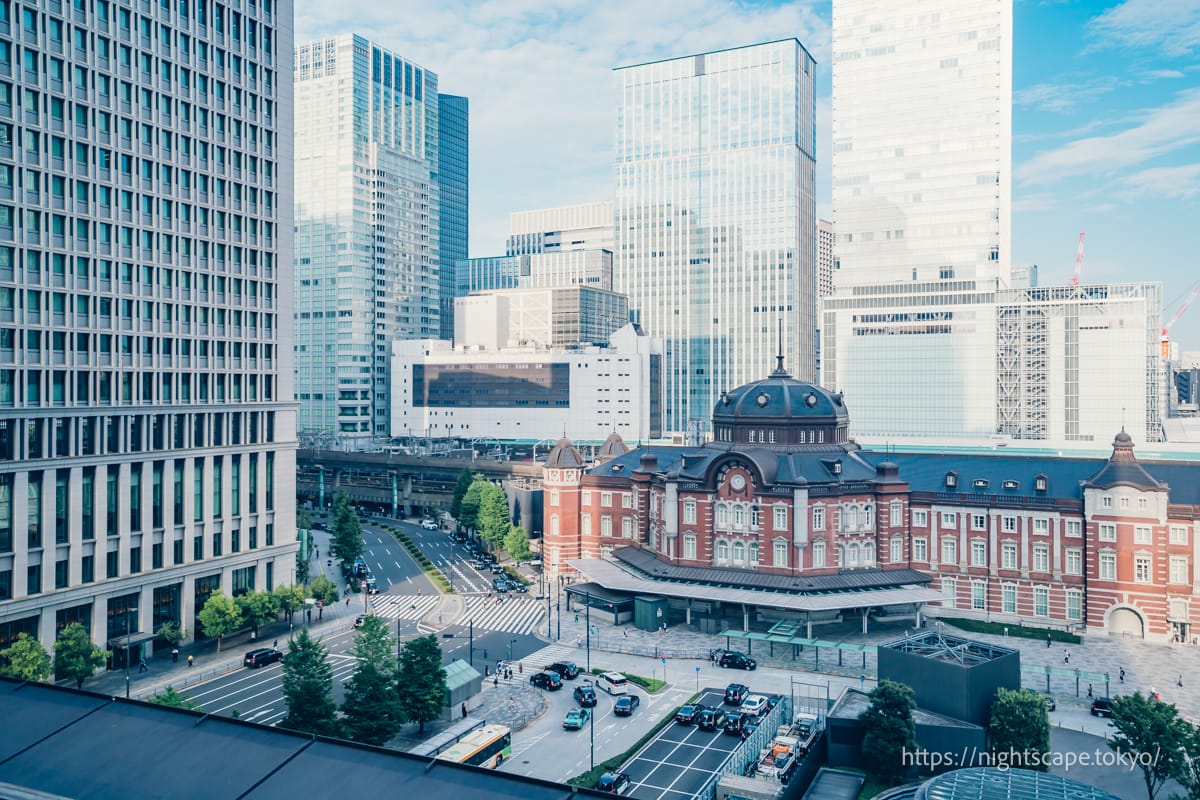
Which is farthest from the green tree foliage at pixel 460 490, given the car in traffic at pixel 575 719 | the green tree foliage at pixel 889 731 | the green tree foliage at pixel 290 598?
the green tree foliage at pixel 889 731

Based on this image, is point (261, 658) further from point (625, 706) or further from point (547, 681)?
point (625, 706)

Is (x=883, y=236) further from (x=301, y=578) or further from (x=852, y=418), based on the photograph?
(x=301, y=578)

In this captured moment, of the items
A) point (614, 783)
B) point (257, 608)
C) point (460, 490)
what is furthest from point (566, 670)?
point (460, 490)

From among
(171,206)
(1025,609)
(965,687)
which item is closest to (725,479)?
(1025,609)

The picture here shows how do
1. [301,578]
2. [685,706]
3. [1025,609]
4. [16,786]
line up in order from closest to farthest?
[16,786], [685,706], [1025,609], [301,578]

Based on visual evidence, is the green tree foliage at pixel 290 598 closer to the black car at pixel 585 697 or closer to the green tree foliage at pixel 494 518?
the black car at pixel 585 697
